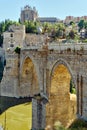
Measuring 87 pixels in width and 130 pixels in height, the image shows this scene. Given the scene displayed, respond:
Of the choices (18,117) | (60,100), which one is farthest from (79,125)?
(18,117)

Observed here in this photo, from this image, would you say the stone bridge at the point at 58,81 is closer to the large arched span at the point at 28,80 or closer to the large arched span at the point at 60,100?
the large arched span at the point at 60,100

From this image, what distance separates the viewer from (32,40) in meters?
70.2

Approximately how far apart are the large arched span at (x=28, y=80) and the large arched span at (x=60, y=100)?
46.8 feet

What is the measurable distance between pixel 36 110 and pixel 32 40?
38.1 metres

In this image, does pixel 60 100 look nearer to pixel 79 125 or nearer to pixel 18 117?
pixel 18 117

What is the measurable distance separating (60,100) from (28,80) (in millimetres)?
15408

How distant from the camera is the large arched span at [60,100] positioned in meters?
33.3

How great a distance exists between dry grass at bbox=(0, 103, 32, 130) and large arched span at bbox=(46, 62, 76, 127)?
13.3 ft

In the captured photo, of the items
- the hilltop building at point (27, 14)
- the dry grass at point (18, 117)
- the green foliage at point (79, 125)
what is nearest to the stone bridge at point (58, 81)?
the green foliage at point (79, 125)

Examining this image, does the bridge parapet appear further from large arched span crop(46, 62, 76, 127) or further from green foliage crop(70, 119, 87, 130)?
green foliage crop(70, 119, 87, 130)

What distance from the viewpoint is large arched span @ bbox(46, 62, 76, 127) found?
109 feet

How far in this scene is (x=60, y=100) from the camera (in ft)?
112

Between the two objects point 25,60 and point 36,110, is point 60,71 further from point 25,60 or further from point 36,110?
point 25,60

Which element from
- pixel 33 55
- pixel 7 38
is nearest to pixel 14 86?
pixel 33 55
